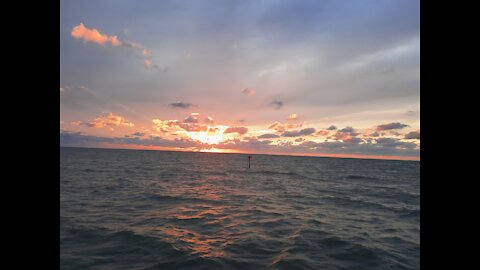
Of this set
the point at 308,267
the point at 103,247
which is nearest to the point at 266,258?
the point at 308,267

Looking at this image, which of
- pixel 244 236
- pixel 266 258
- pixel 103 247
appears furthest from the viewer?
pixel 244 236
